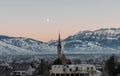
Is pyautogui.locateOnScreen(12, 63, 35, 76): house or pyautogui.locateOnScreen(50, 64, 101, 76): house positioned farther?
pyautogui.locateOnScreen(12, 63, 35, 76): house

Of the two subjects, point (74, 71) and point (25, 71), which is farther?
point (25, 71)

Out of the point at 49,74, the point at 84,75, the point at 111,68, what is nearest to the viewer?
the point at 84,75

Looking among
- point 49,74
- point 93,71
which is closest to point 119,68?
point 93,71

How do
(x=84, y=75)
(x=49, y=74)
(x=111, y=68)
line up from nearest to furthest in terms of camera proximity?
(x=84, y=75) → (x=49, y=74) → (x=111, y=68)

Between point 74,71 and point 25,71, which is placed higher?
point 74,71

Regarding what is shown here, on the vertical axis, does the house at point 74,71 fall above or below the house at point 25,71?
above

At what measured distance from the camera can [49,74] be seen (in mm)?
108062

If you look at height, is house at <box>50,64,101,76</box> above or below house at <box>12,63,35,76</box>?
above

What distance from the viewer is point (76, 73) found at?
101500mm

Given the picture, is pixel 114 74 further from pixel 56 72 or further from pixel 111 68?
pixel 56 72

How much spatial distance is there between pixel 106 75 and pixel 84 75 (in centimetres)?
703

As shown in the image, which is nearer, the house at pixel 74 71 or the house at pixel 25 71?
the house at pixel 74 71

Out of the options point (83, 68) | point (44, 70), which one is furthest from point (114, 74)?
point (44, 70)

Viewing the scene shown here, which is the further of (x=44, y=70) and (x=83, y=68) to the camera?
(x=44, y=70)
